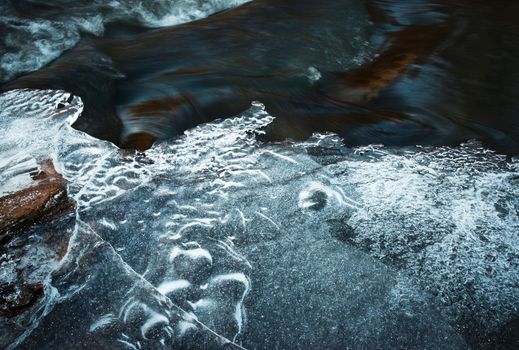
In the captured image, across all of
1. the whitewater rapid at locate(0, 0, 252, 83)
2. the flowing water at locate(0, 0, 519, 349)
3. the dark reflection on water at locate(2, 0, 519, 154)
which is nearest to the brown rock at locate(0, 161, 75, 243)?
the flowing water at locate(0, 0, 519, 349)

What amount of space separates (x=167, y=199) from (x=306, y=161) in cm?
118

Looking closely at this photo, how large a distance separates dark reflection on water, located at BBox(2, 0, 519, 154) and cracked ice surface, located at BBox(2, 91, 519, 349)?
0.48 meters

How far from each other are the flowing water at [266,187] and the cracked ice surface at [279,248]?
0.01 m

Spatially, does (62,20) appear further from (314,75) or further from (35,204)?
(35,204)

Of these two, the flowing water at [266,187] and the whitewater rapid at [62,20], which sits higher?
the whitewater rapid at [62,20]

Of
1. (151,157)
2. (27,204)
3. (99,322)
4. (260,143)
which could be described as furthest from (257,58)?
(99,322)

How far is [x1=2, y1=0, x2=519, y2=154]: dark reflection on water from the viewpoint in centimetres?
399

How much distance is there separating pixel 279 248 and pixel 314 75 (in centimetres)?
271

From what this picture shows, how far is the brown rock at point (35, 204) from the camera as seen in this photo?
2682mm

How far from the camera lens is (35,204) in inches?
111

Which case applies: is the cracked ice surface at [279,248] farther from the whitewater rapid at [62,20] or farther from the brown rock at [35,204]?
the whitewater rapid at [62,20]

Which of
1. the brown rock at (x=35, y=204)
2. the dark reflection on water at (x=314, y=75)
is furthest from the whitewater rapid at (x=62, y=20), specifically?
the brown rock at (x=35, y=204)

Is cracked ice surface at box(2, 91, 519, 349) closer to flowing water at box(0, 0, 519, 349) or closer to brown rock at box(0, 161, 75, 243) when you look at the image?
flowing water at box(0, 0, 519, 349)

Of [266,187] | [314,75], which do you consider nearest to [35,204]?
[266,187]
